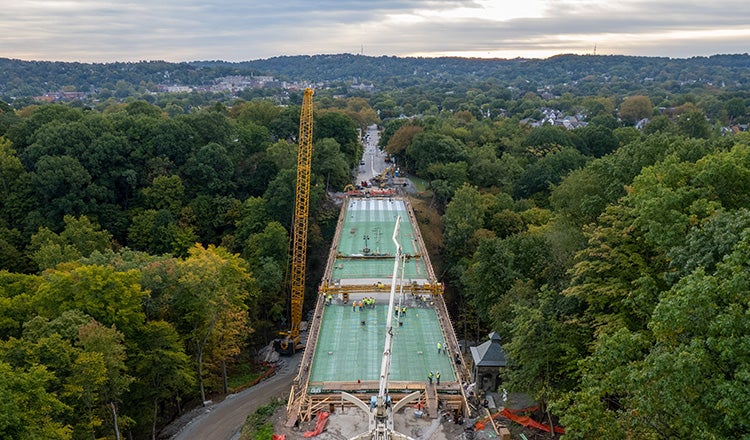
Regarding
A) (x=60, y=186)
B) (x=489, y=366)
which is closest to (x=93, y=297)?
(x=489, y=366)

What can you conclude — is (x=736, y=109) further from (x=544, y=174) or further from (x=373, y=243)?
(x=373, y=243)

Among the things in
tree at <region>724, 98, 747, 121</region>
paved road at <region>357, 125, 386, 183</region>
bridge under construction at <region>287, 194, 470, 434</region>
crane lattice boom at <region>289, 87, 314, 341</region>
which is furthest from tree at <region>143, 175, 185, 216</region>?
tree at <region>724, 98, 747, 121</region>

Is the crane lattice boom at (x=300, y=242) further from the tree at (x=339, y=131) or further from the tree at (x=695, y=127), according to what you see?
the tree at (x=695, y=127)

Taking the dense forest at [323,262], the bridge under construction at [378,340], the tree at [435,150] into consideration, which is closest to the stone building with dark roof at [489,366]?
the dense forest at [323,262]

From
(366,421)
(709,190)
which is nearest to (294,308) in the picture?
(366,421)

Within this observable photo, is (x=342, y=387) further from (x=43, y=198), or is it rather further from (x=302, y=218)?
(x=43, y=198)

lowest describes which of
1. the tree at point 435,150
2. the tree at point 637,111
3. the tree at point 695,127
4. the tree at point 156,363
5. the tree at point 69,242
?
the tree at point 156,363
